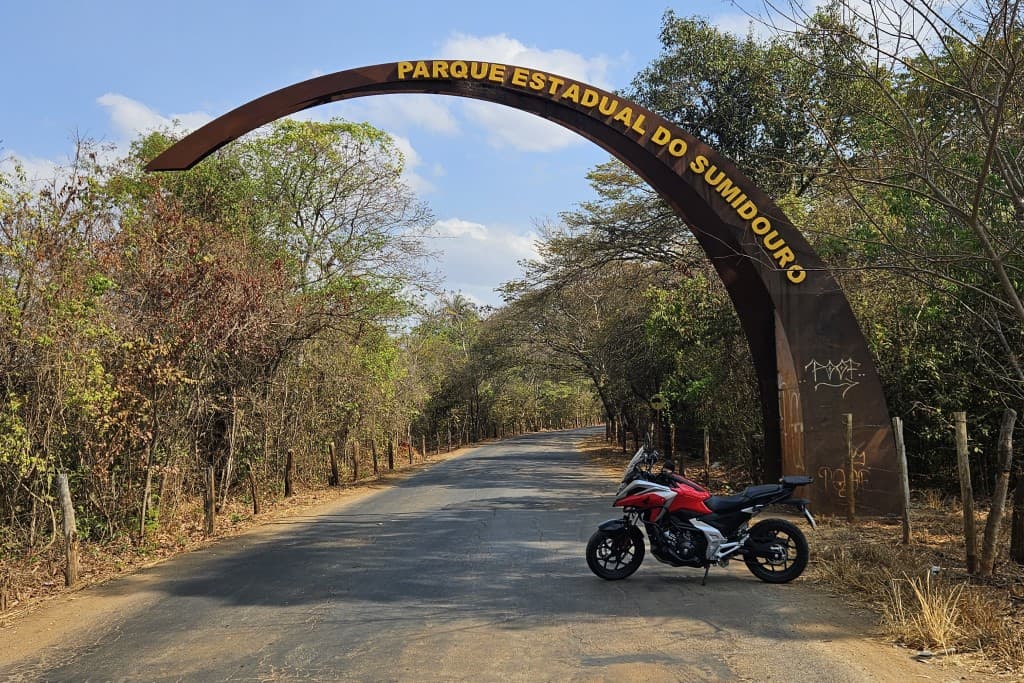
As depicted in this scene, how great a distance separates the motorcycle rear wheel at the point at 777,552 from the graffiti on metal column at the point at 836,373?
168 inches

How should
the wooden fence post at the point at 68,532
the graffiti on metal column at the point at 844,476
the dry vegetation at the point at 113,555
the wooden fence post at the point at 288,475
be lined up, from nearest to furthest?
1. the dry vegetation at the point at 113,555
2. the wooden fence post at the point at 68,532
3. the graffiti on metal column at the point at 844,476
4. the wooden fence post at the point at 288,475

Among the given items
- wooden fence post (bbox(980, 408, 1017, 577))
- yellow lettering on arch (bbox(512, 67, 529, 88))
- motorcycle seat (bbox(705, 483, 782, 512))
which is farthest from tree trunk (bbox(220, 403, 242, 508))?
wooden fence post (bbox(980, 408, 1017, 577))

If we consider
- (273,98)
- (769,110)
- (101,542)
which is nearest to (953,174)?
(273,98)

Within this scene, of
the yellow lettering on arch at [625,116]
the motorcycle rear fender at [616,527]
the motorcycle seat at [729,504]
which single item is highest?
the yellow lettering on arch at [625,116]

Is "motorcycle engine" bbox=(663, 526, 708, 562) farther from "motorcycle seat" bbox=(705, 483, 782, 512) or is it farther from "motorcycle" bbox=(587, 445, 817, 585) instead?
"motorcycle seat" bbox=(705, 483, 782, 512)

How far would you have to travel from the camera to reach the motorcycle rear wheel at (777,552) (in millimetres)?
7672

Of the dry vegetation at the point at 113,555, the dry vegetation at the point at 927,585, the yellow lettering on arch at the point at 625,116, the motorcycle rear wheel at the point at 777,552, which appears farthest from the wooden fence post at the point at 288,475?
the motorcycle rear wheel at the point at 777,552

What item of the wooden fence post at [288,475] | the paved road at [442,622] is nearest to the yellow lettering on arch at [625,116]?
the paved road at [442,622]

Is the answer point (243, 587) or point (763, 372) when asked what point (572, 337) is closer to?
point (763, 372)

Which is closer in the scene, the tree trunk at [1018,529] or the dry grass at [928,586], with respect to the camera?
the dry grass at [928,586]

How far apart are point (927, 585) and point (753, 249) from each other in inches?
246

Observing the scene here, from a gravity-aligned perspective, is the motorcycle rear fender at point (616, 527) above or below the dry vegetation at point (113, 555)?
above

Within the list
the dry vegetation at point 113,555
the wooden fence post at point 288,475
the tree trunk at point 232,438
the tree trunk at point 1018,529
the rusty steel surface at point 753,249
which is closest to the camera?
the tree trunk at point 1018,529

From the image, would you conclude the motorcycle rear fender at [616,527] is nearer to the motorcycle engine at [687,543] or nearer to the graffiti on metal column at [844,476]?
the motorcycle engine at [687,543]
